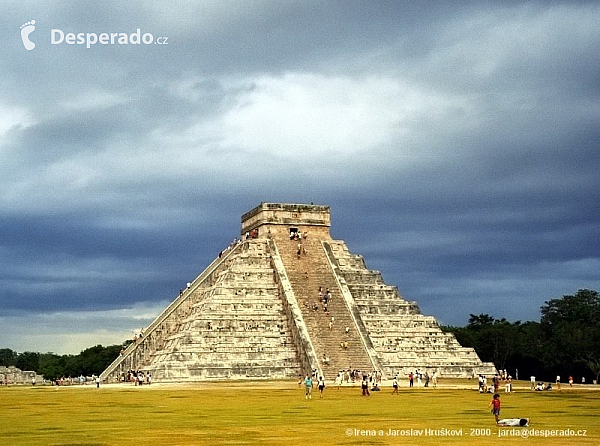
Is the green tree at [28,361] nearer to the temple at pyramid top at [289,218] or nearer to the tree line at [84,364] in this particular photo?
the tree line at [84,364]

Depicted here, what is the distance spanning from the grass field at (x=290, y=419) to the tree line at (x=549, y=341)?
2784 centimetres

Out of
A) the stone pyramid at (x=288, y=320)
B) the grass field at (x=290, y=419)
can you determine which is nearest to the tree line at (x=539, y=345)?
the stone pyramid at (x=288, y=320)

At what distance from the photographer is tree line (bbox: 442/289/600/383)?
60375mm

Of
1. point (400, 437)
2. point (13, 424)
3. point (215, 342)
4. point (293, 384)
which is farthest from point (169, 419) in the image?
point (215, 342)

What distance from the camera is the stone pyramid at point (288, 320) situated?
144 ft

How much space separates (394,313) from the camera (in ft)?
165

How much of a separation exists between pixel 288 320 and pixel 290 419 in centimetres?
2447

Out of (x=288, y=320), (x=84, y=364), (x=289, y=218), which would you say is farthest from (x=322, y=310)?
(x=84, y=364)

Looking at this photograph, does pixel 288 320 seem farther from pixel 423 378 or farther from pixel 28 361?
pixel 28 361

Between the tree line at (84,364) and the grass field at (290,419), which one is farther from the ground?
the tree line at (84,364)

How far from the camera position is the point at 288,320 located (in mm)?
46750

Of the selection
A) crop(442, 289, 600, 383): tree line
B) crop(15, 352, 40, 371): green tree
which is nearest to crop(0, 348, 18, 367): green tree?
crop(15, 352, 40, 371): green tree

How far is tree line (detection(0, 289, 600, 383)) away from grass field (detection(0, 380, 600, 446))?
28.1 metres

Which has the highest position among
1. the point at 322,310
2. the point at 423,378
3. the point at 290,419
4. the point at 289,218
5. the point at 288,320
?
the point at 289,218
